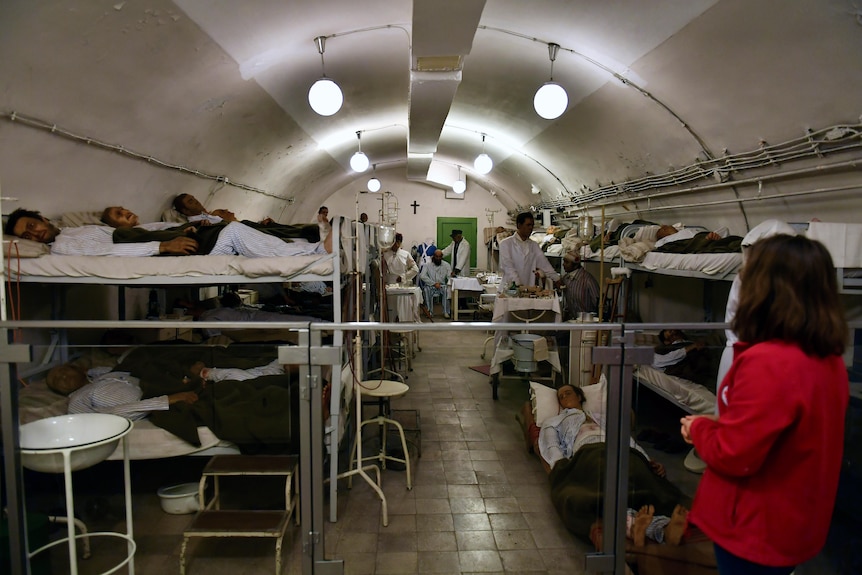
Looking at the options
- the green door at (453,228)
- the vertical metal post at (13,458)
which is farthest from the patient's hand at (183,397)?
the green door at (453,228)

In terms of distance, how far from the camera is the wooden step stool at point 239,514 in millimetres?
2245

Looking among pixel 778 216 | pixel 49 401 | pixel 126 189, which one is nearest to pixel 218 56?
pixel 126 189

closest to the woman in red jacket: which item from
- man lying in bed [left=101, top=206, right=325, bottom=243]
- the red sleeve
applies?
the red sleeve

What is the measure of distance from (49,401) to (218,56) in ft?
10.5

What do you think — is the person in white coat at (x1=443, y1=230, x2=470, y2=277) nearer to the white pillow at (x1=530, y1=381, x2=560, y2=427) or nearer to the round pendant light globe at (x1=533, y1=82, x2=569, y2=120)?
the round pendant light globe at (x1=533, y1=82, x2=569, y2=120)

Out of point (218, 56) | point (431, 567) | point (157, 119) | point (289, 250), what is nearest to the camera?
point (431, 567)

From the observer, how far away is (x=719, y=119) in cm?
450

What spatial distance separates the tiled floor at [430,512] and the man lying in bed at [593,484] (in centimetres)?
7

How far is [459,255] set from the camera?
13.0 metres

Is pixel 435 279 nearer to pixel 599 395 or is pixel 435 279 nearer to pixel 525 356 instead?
pixel 525 356

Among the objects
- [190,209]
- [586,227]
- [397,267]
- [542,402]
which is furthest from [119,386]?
[397,267]

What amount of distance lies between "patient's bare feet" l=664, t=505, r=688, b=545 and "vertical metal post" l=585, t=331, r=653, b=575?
22cm

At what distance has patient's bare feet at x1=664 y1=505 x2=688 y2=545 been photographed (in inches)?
84.9

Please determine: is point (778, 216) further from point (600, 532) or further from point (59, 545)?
point (59, 545)
